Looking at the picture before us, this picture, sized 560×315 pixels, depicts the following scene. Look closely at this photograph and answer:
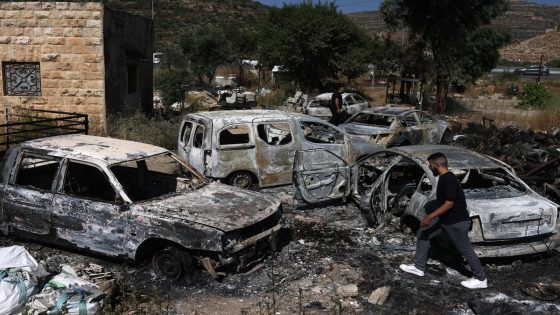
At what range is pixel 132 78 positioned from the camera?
16141mm

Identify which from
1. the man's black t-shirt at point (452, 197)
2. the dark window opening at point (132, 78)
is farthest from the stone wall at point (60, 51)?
the man's black t-shirt at point (452, 197)

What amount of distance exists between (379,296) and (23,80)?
39.4 feet

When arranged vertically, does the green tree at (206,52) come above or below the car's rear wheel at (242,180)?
above

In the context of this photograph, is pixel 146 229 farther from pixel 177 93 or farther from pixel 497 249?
pixel 177 93

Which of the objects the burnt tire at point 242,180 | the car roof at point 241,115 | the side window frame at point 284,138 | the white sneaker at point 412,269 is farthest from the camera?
the side window frame at point 284,138

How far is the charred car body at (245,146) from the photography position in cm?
934

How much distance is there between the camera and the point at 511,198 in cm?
695

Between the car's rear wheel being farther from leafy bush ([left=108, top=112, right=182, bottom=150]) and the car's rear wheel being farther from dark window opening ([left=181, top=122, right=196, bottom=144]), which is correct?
leafy bush ([left=108, top=112, right=182, bottom=150])

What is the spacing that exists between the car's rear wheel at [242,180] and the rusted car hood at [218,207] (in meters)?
2.32

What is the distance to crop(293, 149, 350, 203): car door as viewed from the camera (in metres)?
8.63

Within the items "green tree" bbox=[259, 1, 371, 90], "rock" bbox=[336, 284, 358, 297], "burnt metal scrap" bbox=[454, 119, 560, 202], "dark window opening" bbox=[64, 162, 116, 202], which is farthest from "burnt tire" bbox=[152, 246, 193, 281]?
"green tree" bbox=[259, 1, 371, 90]

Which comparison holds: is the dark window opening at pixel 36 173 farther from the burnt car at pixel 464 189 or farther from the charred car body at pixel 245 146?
the burnt car at pixel 464 189

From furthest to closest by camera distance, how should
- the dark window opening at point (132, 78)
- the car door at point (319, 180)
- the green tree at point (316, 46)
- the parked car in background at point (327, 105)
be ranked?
1. the green tree at point (316, 46)
2. the parked car in background at point (327, 105)
3. the dark window opening at point (132, 78)
4. the car door at point (319, 180)

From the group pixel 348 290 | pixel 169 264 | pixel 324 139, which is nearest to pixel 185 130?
pixel 324 139
